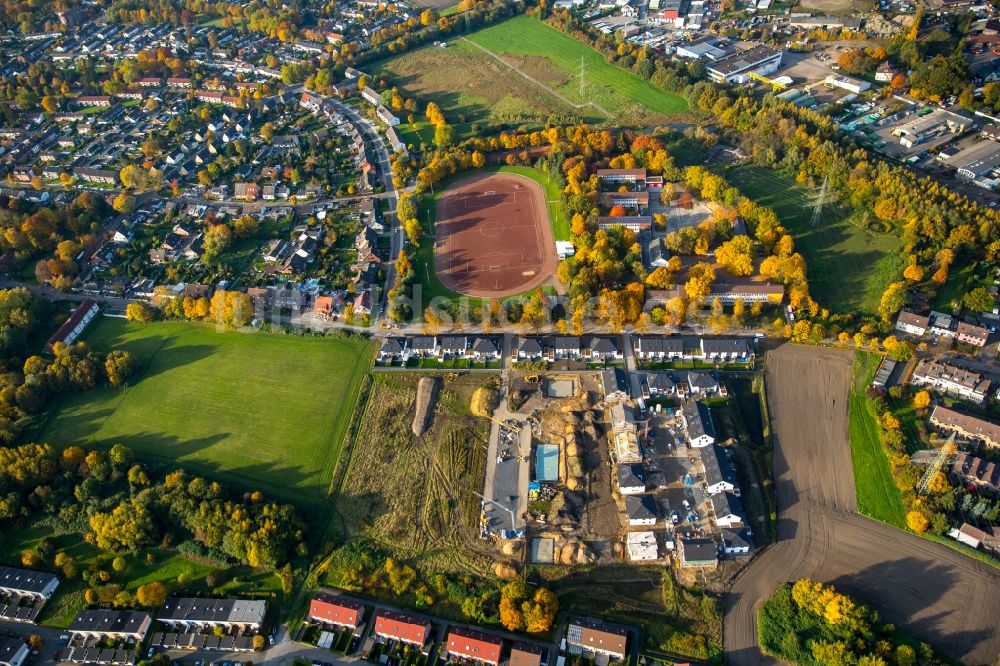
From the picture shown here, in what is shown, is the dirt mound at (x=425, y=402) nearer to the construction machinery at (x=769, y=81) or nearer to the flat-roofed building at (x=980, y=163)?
the flat-roofed building at (x=980, y=163)

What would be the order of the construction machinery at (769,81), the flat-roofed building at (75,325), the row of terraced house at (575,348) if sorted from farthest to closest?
the construction machinery at (769,81) < the flat-roofed building at (75,325) < the row of terraced house at (575,348)

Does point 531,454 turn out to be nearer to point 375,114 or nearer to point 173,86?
point 375,114

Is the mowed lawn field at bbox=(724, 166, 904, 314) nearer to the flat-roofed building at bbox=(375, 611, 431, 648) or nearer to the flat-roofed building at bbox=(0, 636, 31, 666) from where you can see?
the flat-roofed building at bbox=(375, 611, 431, 648)

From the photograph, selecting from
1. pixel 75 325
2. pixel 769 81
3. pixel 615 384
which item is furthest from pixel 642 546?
pixel 769 81

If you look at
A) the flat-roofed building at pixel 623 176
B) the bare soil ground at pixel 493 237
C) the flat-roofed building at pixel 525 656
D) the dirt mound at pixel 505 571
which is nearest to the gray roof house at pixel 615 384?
the bare soil ground at pixel 493 237

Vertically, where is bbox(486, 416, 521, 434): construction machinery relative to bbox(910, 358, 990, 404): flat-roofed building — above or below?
below

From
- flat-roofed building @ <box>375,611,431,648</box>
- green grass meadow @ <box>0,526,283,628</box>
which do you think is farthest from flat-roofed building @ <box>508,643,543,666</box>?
green grass meadow @ <box>0,526,283,628</box>
